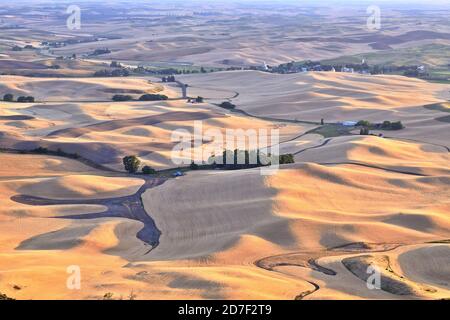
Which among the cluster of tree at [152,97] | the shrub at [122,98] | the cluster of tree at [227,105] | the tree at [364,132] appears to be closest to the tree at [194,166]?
the tree at [364,132]

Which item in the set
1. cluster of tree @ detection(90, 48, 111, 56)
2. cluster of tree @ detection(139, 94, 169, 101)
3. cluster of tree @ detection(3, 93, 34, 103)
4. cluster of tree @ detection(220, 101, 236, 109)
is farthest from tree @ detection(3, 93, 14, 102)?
cluster of tree @ detection(90, 48, 111, 56)

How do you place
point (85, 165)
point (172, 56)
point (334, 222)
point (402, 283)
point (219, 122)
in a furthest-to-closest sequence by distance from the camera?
point (172, 56), point (219, 122), point (85, 165), point (334, 222), point (402, 283)

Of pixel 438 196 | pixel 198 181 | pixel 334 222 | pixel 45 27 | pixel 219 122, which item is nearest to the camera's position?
pixel 334 222

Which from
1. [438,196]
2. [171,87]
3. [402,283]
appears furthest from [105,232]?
[171,87]

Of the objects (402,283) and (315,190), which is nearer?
(402,283)

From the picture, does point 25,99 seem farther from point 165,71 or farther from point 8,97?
point 165,71

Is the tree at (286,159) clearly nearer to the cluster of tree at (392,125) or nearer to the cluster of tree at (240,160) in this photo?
the cluster of tree at (240,160)

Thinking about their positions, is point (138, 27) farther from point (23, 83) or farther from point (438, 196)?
point (438, 196)
